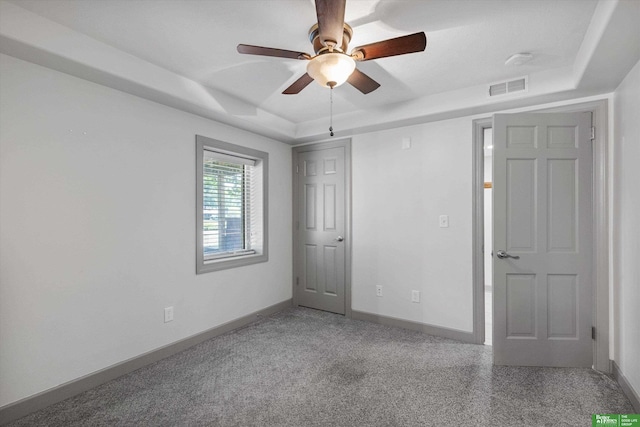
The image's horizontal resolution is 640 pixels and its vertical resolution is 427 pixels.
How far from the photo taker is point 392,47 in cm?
174

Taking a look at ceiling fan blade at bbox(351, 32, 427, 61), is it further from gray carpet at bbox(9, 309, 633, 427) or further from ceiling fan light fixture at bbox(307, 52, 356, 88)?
gray carpet at bbox(9, 309, 633, 427)

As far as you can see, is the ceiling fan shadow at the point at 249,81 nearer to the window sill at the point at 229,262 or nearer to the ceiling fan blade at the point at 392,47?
the ceiling fan blade at the point at 392,47

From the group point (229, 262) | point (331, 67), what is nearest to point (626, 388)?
point (331, 67)

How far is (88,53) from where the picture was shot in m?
2.12

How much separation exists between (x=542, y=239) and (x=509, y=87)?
4.40 feet

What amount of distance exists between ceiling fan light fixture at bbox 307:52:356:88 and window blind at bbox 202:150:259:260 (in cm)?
189

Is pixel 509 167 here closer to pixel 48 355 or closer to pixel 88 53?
pixel 88 53

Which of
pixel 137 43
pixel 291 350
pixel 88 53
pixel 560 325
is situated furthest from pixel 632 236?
pixel 88 53

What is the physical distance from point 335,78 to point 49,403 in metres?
2.84

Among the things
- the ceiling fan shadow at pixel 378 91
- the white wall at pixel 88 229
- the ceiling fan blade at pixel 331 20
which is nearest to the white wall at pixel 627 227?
the ceiling fan shadow at pixel 378 91

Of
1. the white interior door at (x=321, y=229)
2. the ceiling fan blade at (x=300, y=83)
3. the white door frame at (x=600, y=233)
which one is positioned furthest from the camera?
the white interior door at (x=321, y=229)

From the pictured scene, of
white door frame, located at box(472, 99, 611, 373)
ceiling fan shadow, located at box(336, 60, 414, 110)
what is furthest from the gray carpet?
ceiling fan shadow, located at box(336, 60, 414, 110)

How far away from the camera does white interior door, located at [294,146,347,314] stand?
4.01 m

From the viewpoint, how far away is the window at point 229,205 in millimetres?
3253
